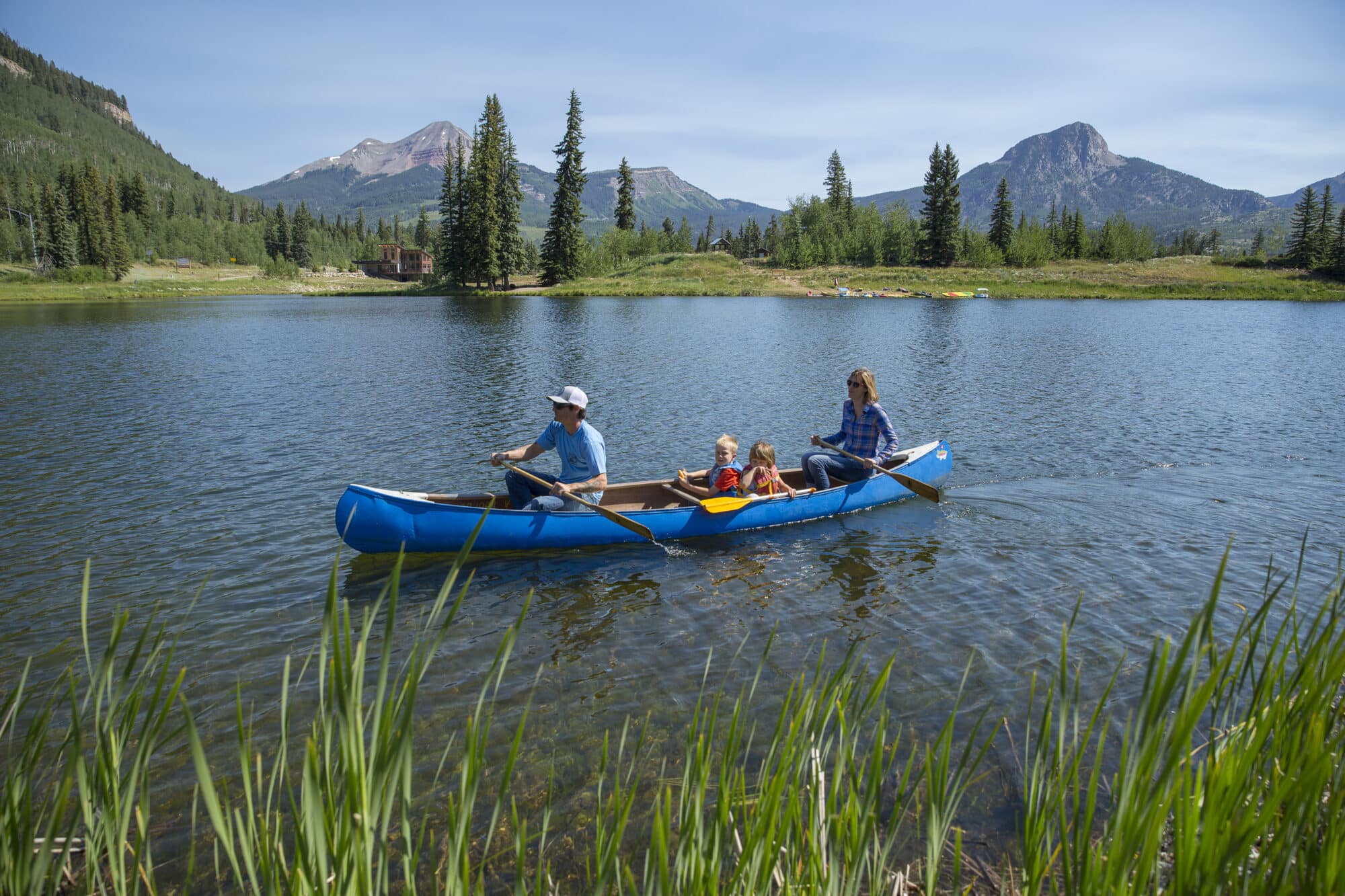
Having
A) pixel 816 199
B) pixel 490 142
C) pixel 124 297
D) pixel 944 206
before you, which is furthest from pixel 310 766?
pixel 816 199

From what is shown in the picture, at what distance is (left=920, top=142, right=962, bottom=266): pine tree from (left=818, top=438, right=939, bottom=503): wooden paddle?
300 feet

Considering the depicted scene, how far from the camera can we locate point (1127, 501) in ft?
38.2

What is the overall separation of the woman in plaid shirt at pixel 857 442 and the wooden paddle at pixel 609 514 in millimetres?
2698

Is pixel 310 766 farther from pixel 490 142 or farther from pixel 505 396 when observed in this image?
pixel 490 142

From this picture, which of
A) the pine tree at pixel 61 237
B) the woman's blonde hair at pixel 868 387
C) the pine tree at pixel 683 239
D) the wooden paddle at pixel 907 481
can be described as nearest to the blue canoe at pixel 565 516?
the wooden paddle at pixel 907 481

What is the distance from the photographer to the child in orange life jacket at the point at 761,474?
10539 mm

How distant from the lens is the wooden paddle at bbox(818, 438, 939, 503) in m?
11.1

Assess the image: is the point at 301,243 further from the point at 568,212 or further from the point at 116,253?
the point at 568,212

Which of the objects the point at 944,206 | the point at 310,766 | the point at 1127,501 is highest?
the point at 944,206

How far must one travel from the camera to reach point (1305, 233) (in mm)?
92688

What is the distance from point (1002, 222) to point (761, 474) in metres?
104

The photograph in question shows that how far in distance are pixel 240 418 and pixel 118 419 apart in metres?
2.24

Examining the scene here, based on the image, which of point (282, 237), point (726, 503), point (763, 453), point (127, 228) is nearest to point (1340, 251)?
point (763, 453)

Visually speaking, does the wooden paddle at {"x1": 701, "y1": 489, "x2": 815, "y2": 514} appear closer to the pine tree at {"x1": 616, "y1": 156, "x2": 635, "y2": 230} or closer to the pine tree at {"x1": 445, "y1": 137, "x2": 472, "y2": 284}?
the pine tree at {"x1": 445, "y1": 137, "x2": 472, "y2": 284}
